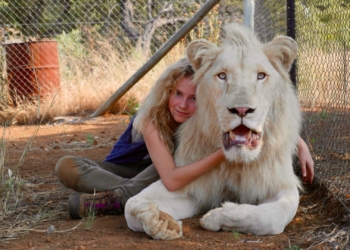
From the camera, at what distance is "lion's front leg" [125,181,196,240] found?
315 centimetres

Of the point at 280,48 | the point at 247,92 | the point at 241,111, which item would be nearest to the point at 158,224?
the point at 241,111

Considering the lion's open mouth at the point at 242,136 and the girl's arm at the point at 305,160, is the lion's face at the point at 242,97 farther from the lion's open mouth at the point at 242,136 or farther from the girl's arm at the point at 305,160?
the girl's arm at the point at 305,160

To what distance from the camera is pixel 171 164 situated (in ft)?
12.0

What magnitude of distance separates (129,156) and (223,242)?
1634mm

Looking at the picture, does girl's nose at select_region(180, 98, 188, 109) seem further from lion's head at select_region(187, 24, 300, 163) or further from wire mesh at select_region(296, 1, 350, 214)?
wire mesh at select_region(296, 1, 350, 214)

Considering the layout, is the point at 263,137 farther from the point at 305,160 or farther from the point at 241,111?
the point at 305,160

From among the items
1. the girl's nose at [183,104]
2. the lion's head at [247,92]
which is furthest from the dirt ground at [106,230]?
the girl's nose at [183,104]

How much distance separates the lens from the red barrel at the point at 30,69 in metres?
10.1

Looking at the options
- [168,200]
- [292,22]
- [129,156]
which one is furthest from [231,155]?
[292,22]

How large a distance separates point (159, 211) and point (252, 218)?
52 cm

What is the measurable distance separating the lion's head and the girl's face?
18 cm

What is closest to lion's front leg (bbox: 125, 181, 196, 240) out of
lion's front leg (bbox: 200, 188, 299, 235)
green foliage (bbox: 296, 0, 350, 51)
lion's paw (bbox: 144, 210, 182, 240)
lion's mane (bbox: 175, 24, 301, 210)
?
lion's paw (bbox: 144, 210, 182, 240)

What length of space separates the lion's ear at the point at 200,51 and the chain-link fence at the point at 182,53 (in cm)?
82

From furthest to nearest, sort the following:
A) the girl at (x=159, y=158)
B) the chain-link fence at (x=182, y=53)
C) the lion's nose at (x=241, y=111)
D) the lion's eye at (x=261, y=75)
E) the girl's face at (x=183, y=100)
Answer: the chain-link fence at (x=182, y=53) < the girl's face at (x=183, y=100) < the girl at (x=159, y=158) < the lion's eye at (x=261, y=75) < the lion's nose at (x=241, y=111)
